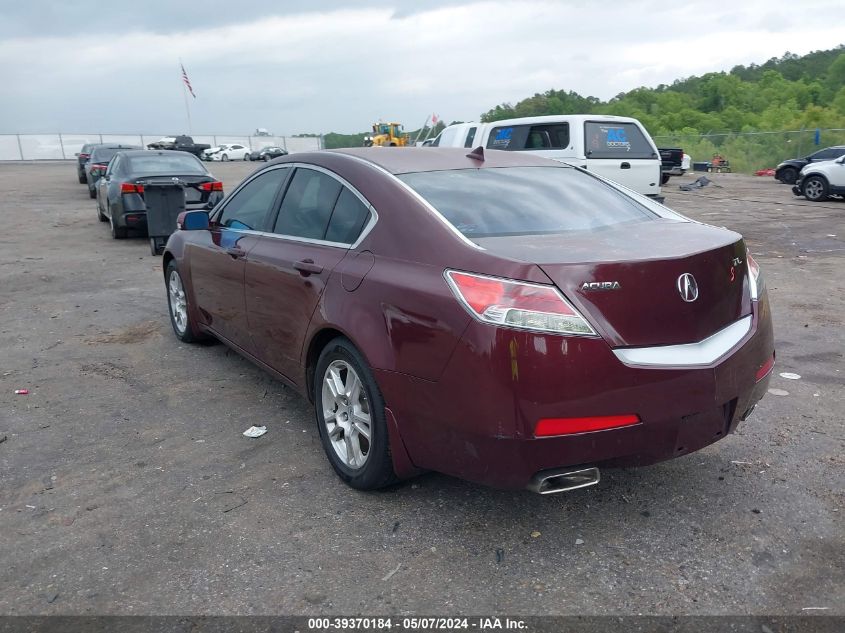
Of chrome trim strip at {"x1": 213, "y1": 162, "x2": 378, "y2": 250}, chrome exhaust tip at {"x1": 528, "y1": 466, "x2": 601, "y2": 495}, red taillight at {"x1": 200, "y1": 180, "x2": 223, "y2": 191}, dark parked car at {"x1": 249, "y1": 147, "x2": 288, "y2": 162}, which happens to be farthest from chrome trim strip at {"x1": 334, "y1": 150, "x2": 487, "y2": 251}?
dark parked car at {"x1": 249, "y1": 147, "x2": 288, "y2": 162}

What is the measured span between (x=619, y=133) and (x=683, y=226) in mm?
9772

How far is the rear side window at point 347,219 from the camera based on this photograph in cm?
361

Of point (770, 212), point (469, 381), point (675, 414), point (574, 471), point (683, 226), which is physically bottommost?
point (770, 212)

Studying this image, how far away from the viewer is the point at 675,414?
285 centimetres

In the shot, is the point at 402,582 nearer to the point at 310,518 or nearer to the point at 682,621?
the point at 310,518

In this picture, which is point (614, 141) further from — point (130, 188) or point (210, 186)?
point (130, 188)

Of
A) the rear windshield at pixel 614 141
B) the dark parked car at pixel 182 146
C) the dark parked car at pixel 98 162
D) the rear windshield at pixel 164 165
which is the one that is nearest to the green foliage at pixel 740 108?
the dark parked car at pixel 182 146

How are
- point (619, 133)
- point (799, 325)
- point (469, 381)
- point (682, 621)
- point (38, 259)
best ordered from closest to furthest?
1. point (682, 621)
2. point (469, 381)
3. point (799, 325)
4. point (38, 259)
5. point (619, 133)

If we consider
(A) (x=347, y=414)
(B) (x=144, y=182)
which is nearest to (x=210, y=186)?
(B) (x=144, y=182)

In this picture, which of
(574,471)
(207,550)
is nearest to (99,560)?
(207,550)

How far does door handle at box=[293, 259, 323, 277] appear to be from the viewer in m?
3.73

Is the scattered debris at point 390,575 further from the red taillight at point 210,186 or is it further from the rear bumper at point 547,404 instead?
the red taillight at point 210,186

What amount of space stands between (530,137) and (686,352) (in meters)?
10.9

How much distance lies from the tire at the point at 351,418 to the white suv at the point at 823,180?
772 inches
